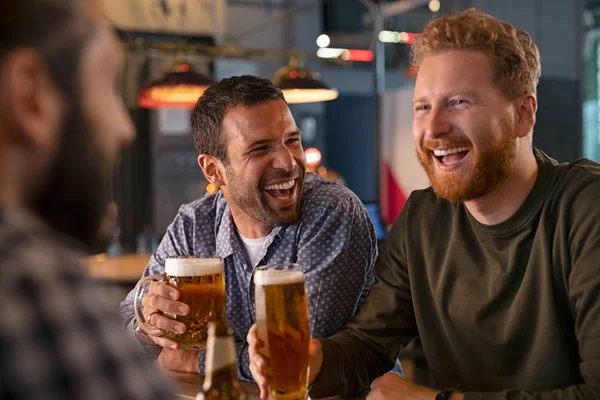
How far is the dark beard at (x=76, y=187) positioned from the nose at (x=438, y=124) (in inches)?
42.7

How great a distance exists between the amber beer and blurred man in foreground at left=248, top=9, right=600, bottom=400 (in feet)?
0.80

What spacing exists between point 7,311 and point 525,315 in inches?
50.0

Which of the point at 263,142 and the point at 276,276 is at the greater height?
the point at 263,142

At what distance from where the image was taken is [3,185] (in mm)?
662

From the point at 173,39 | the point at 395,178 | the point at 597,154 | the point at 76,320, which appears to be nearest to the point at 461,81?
the point at 76,320

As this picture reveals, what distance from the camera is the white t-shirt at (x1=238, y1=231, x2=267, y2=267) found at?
2.19m

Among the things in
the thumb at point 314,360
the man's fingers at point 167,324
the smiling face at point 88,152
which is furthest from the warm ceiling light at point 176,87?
the smiling face at point 88,152

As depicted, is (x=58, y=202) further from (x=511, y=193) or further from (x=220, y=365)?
(x=511, y=193)

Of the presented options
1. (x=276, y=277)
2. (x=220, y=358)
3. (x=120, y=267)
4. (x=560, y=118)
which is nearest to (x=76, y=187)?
(x=220, y=358)

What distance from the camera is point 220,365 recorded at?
3.21 ft

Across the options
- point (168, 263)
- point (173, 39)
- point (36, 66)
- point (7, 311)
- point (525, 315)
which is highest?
point (173, 39)

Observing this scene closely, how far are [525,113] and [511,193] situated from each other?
8.6 inches

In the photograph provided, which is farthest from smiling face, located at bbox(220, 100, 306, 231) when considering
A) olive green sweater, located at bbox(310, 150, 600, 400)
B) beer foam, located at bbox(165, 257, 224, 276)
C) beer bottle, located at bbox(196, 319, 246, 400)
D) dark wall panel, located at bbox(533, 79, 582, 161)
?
dark wall panel, located at bbox(533, 79, 582, 161)

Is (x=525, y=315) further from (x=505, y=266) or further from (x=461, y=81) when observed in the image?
(x=461, y=81)
